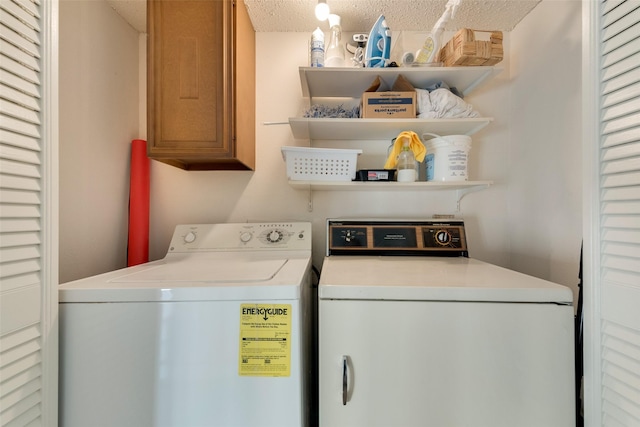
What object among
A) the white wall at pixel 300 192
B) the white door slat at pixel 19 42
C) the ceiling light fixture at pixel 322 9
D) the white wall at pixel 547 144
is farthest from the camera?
the white wall at pixel 300 192

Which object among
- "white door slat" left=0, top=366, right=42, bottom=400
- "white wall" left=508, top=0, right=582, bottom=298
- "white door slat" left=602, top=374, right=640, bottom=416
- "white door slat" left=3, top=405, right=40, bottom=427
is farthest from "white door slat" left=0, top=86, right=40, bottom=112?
"white wall" left=508, top=0, right=582, bottom=298

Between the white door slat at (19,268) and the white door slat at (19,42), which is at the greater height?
the white door slat at (19,42)

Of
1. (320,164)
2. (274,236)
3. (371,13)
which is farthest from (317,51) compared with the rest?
(274,236)

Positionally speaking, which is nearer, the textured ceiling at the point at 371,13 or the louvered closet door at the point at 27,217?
the louvered closet door at the point at 27,217

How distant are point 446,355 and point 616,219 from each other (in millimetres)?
582

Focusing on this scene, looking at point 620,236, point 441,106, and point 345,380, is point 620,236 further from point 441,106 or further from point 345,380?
point 441,106

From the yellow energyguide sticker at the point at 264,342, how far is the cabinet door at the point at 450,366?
14 centimetres

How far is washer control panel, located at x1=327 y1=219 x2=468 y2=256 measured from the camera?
149 centimetres

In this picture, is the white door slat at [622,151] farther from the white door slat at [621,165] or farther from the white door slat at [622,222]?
the white door slat at [622,222]

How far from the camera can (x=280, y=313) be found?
79cm

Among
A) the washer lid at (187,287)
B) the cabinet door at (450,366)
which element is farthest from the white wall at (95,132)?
the cabinet door at (450,366)

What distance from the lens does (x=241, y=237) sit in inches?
60.5

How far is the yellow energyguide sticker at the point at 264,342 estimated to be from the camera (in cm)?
78

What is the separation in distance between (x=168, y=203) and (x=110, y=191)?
302mm
